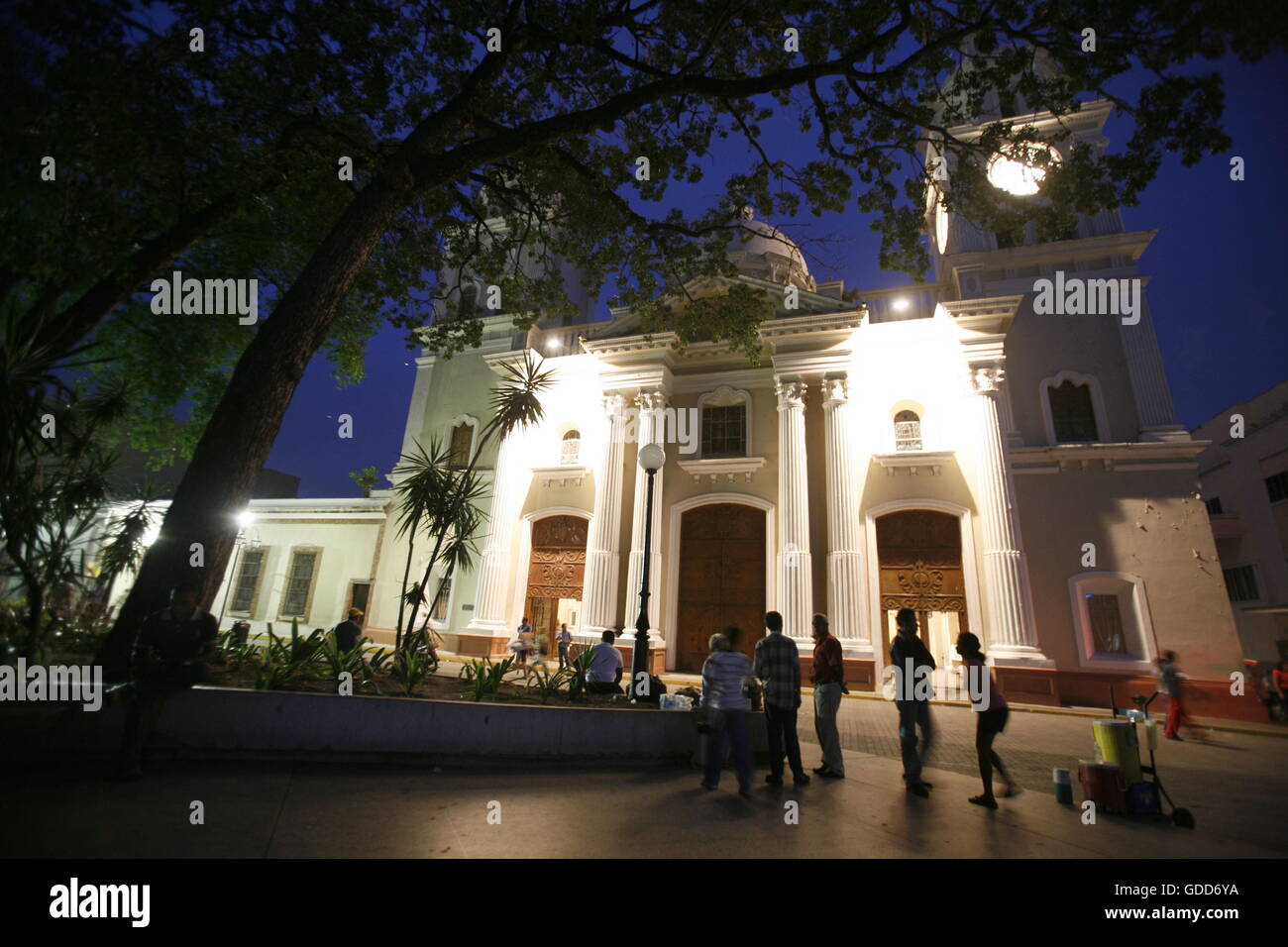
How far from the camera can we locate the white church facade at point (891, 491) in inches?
536

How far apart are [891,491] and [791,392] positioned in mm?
4006

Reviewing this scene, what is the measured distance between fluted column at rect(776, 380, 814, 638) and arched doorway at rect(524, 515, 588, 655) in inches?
241

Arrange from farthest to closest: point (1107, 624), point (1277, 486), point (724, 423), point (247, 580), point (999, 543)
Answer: point (247, 580) → point (1277, 486) → point (724, 423) → point (1107, 624) → point (999, 543)

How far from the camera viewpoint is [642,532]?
636 inches

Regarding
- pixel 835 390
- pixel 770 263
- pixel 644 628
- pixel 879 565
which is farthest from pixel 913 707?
pixel 770 263

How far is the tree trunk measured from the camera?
5.34 metres

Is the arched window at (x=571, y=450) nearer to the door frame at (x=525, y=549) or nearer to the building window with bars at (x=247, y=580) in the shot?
the door frame at (x=525, y=549)

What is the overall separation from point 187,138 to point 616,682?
31.6 ft

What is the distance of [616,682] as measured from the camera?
8.31 metres

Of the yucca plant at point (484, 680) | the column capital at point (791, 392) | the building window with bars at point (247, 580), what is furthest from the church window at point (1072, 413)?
the building window with bars at point (247, 580)

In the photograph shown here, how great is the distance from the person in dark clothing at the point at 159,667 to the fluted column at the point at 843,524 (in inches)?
502

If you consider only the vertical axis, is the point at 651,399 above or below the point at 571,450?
above

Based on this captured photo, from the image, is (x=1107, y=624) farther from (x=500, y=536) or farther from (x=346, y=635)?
(x=346, y=635)
